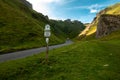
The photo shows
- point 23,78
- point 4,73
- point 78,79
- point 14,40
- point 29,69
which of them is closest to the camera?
point 78,79

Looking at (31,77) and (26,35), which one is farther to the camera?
(26,35)

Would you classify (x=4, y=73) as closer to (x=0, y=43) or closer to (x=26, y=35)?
(x=0, y=43)

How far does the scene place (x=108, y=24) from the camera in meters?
148

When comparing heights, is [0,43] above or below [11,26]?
below

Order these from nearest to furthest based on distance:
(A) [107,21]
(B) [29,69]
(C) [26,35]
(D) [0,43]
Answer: (B) [29,69], (D) [0,43], (C) [26,35], (A) [107,21]

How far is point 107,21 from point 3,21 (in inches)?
3060


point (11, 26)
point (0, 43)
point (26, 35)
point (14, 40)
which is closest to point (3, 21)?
point (11, 26)

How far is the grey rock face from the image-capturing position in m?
143

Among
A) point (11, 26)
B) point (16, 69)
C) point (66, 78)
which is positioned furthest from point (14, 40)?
point (66, 78)

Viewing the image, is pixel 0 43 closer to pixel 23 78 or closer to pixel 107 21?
pixel 23 78

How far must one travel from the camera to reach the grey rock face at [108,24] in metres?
143

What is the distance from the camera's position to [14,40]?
259 ft

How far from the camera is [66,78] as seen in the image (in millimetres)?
17203

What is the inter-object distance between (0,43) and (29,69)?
52198 millimetres
